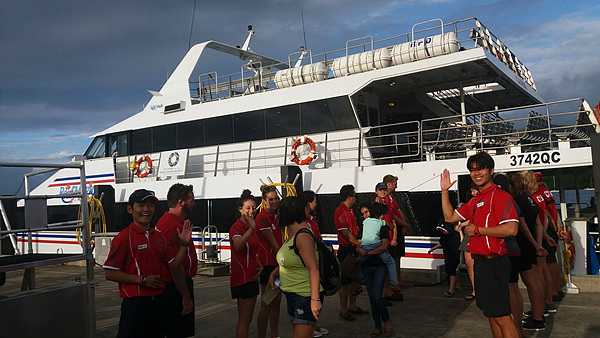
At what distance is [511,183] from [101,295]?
269 inches

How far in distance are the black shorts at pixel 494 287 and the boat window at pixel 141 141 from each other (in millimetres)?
10991

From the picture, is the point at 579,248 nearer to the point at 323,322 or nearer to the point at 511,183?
the point at 511,183

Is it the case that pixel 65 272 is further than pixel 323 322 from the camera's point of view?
Yes

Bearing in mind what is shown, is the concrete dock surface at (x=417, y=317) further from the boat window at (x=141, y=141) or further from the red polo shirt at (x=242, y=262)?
the boat window at (x=141, y=141)

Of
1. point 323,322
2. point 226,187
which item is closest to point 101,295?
point 226,187

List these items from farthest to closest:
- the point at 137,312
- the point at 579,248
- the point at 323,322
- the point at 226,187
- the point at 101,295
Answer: the point at 226,187
the point at 101,295
the point at 579,248
the point at 323,322
the point at 137,312

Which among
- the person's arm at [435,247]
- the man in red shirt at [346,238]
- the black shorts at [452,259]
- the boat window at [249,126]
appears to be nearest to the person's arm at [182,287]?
the man in red shirt at [346,238]

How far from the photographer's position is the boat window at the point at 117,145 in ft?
44.9

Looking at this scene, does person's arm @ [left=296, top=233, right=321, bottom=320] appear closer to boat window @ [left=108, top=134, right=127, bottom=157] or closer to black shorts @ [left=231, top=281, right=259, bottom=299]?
black shorts @ [left=231, top=281, right=259, bottom=299]

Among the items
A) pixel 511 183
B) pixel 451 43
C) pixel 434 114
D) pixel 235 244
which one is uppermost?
pixel 451 43

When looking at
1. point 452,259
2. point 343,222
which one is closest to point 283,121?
point 452,259

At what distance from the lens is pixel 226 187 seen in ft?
35.2

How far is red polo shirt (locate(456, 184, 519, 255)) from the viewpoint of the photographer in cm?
362

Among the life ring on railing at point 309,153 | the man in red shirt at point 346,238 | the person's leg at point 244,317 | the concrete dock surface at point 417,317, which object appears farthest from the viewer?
the life ring on railing at point 309,153
